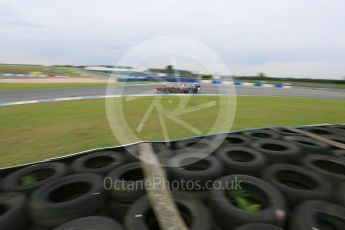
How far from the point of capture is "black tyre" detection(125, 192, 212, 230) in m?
2.19

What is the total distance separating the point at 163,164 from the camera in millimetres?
3465

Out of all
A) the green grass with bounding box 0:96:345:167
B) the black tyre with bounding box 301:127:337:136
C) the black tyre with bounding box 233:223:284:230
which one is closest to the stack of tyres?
the black tyre with bounding box 233:223:284:230

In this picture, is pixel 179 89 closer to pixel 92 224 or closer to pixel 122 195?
pixel 122 195

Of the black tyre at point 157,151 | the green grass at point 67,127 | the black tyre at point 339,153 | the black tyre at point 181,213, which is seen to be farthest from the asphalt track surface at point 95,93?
the black tyre at point 339,153

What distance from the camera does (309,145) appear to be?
4383mm

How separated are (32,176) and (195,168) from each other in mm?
2642

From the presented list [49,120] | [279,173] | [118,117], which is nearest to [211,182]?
[279,173]

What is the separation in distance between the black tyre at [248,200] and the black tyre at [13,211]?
222 cm

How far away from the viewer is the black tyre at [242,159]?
338 centimetres

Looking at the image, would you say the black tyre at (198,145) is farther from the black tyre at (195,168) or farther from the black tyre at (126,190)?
the black tyre at (126,190)

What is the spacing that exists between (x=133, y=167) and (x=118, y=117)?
591 cm

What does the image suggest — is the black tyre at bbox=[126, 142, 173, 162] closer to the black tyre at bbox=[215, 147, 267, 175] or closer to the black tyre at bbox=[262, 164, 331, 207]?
the black tyre at bbox=[215, 147, 267, 175]

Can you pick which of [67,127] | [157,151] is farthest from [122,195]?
[67,127]

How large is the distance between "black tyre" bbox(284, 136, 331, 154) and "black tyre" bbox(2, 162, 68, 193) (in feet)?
14.5
